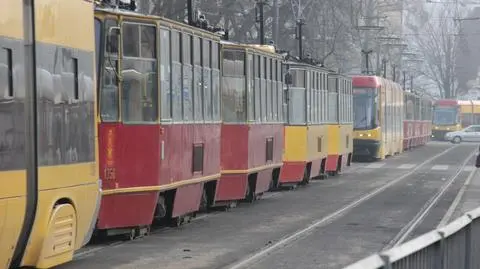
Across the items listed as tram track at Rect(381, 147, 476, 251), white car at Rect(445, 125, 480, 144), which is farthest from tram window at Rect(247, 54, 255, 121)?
white car at Rect(445, 125, 480, 144)

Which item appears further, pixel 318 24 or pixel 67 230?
pixel 318 24

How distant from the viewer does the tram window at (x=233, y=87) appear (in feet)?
63.7

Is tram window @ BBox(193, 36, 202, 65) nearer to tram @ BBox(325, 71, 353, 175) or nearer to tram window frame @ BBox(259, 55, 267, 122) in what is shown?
tram window frame @ BBox(259, 55, 267, 122)

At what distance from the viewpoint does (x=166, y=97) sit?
48.3 ft

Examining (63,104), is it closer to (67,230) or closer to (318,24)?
(67,230)

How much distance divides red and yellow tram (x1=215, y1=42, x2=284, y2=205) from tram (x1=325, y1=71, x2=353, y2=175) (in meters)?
9.32

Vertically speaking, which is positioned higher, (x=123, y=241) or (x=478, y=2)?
(x=478, y=2)

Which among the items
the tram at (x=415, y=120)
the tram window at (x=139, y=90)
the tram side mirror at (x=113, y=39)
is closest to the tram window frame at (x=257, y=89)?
the tram window at (x=139, y=90)

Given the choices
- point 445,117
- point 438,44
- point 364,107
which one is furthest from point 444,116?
point 364,107

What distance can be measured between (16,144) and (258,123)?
11.9m

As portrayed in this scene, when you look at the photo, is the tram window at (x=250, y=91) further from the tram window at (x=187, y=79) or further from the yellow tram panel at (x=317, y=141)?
the yellow tram panel at (x=317, y=141)

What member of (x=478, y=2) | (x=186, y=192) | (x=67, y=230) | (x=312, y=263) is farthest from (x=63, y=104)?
(x=478, y=2)

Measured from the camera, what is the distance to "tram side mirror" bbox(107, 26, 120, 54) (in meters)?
13.5

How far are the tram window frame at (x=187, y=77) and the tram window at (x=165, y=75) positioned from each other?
800 mm
